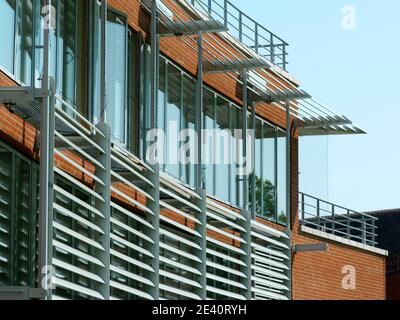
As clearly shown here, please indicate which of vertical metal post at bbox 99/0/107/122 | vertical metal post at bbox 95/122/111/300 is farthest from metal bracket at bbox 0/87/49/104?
vertical metal post at bbox 99/0/107/122

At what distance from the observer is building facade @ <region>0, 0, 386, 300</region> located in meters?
17.9

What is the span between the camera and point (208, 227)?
26.5 meters

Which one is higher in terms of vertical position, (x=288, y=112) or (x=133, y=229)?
(x=288, y=112)

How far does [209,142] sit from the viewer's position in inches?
1160

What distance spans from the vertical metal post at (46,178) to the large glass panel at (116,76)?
16.9 ft

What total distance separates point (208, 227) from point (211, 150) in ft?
10.8

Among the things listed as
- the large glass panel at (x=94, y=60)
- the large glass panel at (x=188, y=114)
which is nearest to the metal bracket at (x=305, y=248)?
the large glass panel at (x=188, y=114)

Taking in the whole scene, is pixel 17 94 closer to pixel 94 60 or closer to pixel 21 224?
pixel 21 224

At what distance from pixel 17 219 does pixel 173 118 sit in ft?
29.8

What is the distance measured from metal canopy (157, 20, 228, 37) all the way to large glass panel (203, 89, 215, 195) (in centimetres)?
367

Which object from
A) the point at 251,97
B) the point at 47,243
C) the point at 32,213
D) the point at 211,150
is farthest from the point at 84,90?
the point at 251,97

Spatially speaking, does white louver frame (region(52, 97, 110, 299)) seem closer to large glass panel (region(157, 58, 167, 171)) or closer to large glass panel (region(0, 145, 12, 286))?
large glass panel (region(0, 145, 12, 286))

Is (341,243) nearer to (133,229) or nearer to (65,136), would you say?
(133,229)

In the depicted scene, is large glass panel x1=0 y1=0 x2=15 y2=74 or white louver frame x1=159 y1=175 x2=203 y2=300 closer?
large glass panel x1=0 y1=0 x2=15 y2=74
